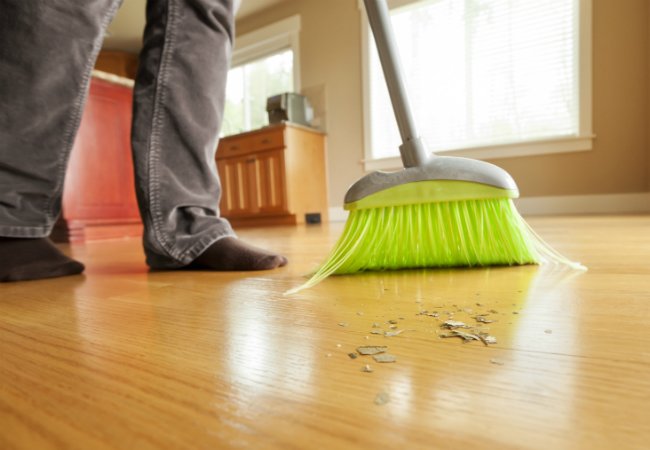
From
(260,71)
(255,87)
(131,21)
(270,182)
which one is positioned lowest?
(270,182)

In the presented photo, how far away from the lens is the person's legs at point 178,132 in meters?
0.70

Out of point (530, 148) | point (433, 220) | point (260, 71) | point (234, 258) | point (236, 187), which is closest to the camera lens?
point (433, 220)

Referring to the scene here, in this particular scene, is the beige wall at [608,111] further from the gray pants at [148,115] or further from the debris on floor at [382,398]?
the debris on floor at [382,398]

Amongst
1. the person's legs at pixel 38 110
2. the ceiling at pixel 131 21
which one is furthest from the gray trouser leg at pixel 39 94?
the ceiling at pixel 131 21

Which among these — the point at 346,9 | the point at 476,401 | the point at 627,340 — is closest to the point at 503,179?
the point at 627,340

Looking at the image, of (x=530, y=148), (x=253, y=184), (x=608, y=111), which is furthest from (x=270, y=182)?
(x=608, y=111)

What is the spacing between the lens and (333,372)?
8.7 inches

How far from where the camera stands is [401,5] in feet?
10.0

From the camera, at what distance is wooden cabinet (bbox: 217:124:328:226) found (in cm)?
315

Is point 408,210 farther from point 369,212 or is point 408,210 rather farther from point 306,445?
point 306,445

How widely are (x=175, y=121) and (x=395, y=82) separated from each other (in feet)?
1.18

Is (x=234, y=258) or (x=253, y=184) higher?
(x=253, y=184)

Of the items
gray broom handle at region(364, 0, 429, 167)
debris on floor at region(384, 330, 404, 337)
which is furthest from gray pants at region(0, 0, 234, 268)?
debris on floor at region(384, 330, 404, 337)

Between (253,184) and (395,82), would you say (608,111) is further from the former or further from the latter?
(395,82)
